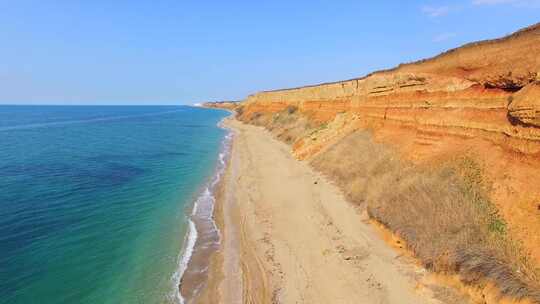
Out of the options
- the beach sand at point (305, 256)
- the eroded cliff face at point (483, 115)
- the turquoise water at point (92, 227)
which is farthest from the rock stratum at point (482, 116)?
the turquoise water at point (92, 227)

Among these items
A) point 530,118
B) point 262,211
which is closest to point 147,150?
point 262,211

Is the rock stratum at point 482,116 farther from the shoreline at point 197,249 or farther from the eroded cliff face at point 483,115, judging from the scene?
the shoreline at point 197,249

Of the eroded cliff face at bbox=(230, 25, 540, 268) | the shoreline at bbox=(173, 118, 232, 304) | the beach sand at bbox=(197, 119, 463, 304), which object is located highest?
the eroded cliff face at bbox=(230, 25, 540, 268)

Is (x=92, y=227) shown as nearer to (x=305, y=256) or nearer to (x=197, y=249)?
(x=197, y=249)

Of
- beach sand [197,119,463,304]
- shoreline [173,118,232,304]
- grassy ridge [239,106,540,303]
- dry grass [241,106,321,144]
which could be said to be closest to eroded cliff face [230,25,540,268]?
grassy ridge [239,106,540,303]

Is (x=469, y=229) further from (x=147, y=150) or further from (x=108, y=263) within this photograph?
(x=147, y=150)

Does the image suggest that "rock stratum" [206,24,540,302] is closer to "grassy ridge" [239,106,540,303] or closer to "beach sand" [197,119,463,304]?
"grassy ridge" [239,106,540,303]

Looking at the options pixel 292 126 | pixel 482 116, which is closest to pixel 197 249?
pixel 482 116
